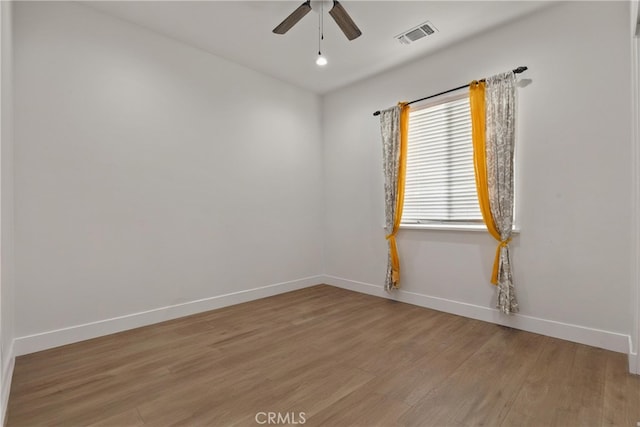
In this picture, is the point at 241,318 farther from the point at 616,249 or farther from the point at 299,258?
the point at 616,249

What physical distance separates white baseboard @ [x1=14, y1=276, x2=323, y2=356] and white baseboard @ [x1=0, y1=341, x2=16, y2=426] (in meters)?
0.15

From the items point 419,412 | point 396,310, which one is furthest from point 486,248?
point 419,412

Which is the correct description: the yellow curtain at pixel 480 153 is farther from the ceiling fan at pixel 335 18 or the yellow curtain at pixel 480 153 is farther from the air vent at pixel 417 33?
the ceiling fan at pixel 335 18

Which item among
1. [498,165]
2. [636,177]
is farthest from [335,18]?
[636,177]

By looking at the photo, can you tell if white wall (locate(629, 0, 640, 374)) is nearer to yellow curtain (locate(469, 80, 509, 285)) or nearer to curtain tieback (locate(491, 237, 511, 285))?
curtain tieback (locate(491, 237, 511, 285))

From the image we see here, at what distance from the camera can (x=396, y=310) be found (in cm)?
356

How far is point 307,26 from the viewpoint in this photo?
10.1 feet

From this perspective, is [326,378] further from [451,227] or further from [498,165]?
[498,165]

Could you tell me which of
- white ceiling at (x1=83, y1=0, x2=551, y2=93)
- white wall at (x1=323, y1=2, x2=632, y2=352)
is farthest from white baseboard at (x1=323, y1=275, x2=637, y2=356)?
white ceiling at (x1=83, y1=0, x2=551, y2=93)

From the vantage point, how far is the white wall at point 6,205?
1914 millimetres

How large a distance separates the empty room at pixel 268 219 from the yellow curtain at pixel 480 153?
0.03m

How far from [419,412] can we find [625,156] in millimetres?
2546

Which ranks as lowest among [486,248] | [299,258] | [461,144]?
[299,258]

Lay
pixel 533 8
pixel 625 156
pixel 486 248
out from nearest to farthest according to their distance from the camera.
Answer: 1. pixel 625 156
2. pixel 533 8
3. pixel 486 248
